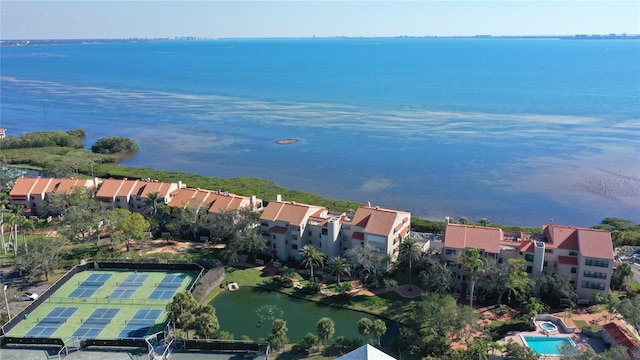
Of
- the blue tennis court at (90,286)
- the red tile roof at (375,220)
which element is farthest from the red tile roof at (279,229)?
the blue tennis court at (90,286)

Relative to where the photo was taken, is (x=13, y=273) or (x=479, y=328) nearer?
(x=479, y=328)

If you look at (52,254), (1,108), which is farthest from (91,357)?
(1,108)

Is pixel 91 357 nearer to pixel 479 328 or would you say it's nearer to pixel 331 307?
pixel 331 307

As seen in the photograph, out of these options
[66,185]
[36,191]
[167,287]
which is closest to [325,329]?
[167,287]

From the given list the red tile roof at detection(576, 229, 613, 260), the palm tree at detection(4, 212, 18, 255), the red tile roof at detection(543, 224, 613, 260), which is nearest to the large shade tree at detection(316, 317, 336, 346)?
the red tile roof at detection(543, 224, 613, 260)

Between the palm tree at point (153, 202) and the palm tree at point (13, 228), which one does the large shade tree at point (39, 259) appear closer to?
the palm tree at point (13, 228)
